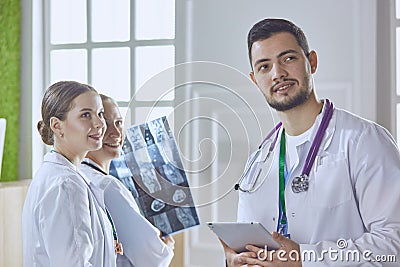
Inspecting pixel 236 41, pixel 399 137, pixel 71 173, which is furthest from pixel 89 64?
pixel 399 137

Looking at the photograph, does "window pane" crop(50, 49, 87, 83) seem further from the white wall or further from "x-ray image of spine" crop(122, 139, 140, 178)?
the white wall

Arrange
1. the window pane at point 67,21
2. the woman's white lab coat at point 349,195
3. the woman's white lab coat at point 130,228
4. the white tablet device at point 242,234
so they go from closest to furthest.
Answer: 1. the woman's white lab coat at point 349,195
2. the white tablet device at point 242,234
3. the woman's white lab coat at point 130,228
4. the window pane at point 67,21

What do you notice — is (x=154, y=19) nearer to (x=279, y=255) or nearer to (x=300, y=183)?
(x=300, y=183)

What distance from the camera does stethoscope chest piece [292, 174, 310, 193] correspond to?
176 cm

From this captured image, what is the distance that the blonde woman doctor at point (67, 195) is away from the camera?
1.97 meters

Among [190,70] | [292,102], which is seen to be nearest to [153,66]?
[190,70]

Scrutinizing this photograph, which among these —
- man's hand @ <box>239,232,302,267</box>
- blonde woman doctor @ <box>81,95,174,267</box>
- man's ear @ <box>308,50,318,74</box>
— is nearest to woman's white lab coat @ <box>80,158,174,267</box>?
blonde woman doctor @ <box>81,95,174,267</box>

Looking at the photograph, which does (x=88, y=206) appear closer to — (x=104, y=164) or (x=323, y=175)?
(x=104, y=164)

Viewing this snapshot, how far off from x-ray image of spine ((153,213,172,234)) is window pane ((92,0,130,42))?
50cm

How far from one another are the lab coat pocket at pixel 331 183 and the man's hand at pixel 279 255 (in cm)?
12

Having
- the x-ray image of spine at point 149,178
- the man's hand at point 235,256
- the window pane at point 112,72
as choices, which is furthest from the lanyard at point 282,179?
the window pane at point 112,72

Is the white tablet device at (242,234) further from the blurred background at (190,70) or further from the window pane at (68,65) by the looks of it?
the window pane at (68,65)

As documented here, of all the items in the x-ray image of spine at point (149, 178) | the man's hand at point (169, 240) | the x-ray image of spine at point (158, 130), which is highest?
the x-ray image of spine at point (158, 130)

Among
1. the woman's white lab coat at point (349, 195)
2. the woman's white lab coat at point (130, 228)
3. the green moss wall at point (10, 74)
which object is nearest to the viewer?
the woman's white lab coat at point (349, 195)
